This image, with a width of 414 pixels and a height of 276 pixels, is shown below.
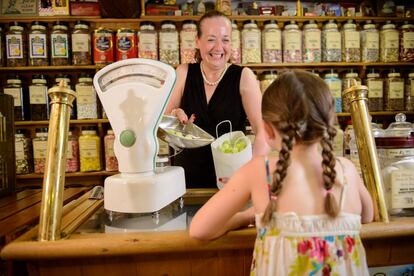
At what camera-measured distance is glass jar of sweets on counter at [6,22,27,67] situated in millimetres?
2682

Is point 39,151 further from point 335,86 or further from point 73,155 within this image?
point 335,86

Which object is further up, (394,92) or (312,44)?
(312,44)

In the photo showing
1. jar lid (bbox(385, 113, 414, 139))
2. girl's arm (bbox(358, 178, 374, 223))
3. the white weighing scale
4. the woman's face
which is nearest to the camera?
girl's arm (bbox(358, 178, 374, 223))

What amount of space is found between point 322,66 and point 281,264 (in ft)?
8.35

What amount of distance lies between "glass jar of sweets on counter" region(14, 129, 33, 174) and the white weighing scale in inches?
83.1

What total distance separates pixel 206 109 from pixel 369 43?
1.89m

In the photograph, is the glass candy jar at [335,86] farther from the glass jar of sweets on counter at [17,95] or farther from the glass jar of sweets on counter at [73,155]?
the glass jar of sweets on counter at [17,95]

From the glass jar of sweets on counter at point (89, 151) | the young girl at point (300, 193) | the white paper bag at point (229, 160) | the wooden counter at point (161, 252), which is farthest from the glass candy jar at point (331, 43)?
the young girl at point (300, 193)

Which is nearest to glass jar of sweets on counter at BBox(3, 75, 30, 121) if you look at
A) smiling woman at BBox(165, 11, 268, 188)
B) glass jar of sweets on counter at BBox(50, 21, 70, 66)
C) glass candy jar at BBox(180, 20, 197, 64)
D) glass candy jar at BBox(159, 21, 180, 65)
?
glass jar of sweets on counter at BBox(50, 21, 70, 66)

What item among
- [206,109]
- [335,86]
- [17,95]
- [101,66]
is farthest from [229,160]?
A: [17,95]

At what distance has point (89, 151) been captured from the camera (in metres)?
2.73

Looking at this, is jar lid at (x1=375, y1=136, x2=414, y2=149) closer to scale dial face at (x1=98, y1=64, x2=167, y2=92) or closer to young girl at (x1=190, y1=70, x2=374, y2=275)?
young girl at (x1=190, y1=70, x2=374, y2=275)

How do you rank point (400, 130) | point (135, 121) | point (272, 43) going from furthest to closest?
1. point (272, 43)
2. point (400, 130)
3. point (135, 121)

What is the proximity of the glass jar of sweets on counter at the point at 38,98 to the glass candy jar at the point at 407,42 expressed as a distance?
283 centimetres
